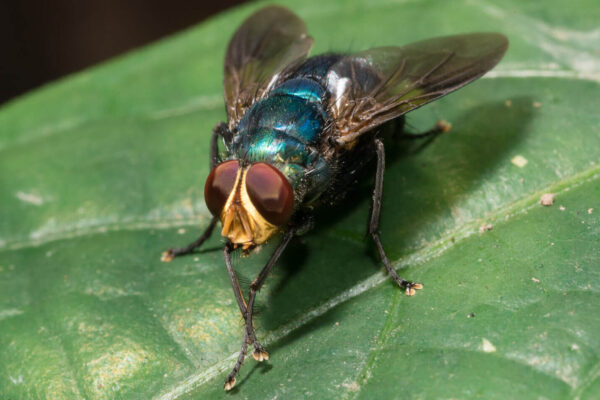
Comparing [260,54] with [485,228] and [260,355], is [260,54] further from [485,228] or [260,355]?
[260,355]

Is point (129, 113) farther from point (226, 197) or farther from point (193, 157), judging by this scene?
point (226, 197)

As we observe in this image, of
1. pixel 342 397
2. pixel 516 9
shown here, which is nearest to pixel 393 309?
pixel 342 397

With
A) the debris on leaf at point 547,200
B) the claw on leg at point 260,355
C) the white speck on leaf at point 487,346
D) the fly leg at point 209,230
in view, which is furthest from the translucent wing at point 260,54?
the white speck on leaf at point 487,346

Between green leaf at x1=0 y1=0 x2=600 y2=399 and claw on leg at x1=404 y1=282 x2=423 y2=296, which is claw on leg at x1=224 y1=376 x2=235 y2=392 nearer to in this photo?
green leaf at x1=0 y1=0 x2=600 y2=399

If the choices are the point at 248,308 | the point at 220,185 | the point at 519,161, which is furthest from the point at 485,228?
the point at 220,185

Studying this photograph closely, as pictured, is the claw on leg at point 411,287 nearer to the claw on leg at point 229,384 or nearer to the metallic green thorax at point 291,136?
the metallic green thorax at point 291,136

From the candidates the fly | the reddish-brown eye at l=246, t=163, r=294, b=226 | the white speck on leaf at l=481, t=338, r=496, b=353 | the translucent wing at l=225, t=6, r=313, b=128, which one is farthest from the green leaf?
the reddish-brown eye at l=246, t=163, r=294, b=226

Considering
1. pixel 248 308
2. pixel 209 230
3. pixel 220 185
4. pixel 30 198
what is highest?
pixel 220 185

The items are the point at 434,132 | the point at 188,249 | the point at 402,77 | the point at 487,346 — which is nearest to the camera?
the point at 487,346
